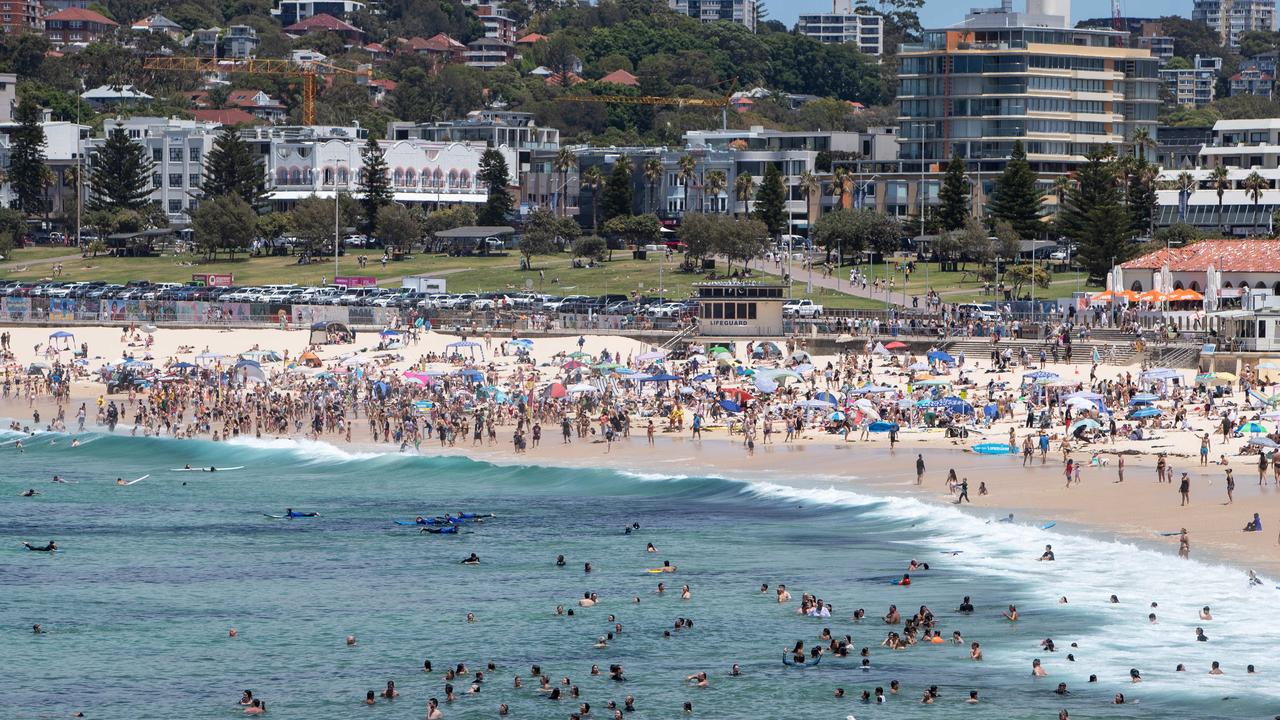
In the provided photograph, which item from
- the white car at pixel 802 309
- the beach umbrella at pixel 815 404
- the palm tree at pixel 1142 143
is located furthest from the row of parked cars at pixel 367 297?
the palm tree at pixel 1142 143

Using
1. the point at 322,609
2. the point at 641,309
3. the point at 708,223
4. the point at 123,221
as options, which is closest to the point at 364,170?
the point at 123,221

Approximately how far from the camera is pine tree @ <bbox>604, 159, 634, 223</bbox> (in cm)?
13000

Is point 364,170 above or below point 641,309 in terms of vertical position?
Result: above

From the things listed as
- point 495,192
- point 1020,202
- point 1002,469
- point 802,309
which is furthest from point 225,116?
point 1002,469

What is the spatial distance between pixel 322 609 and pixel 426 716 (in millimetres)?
8384

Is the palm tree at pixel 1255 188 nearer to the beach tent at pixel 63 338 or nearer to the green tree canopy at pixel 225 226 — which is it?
the green tree canopy at pixel 225 226

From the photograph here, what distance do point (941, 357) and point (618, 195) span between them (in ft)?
199

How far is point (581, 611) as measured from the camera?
133ft

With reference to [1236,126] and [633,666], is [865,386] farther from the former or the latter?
[1236,126]

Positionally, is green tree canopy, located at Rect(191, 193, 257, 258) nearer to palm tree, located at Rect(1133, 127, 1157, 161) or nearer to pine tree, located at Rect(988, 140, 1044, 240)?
pine tree, located at Rect(988, 140, 1044, 240)

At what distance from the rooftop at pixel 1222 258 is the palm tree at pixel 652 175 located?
55.0m

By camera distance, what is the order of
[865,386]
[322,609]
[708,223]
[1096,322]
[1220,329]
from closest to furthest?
[322,609]
[865,386]
[1220,329]
[1096,322]
[708,223]

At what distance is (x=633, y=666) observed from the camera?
1439 inches

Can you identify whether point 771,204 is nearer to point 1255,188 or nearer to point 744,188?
point 744,188
